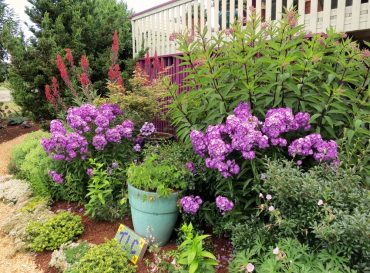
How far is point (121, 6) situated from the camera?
40.7ft

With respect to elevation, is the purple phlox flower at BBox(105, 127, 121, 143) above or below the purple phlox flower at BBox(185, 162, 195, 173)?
above

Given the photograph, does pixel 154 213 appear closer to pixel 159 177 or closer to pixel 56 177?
pixel 159 177

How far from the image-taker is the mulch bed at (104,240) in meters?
2.76

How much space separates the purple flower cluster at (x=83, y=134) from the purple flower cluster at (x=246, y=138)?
51.0 inches

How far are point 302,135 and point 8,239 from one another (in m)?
3.07

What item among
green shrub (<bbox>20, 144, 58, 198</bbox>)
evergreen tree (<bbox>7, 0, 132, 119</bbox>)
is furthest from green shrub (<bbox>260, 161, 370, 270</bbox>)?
evergreen tree (<bbox>7, 0, 132, 119</bbox>)

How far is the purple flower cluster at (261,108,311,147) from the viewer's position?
2.45 meters

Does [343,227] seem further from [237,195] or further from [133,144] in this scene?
[133,144]

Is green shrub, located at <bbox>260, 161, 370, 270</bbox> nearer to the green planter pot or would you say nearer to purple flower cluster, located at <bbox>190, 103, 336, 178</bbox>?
purple flower cluster, located at <bbox>190, 103, 336, 178</bbox>

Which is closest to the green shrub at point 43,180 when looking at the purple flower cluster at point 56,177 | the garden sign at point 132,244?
the purple flower cluster at point 56,177

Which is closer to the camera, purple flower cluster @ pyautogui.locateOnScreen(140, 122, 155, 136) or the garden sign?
the garden sign

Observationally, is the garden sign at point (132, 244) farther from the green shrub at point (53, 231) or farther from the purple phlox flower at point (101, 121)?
the purple phlox flower at point (101, 121)

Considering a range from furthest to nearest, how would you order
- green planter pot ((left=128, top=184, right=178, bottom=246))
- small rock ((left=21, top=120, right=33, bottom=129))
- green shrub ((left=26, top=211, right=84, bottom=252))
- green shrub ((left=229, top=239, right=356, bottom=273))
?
small rock ((left=21, top=120, right=33, bottom=129)) → green shrub ((left=26, top=211, right=84, bottom=252)) → green planter pot ((left=128, top=184, right=178, bottom=246)) → green shrub ((left=229, top=239, right=356, bottom=273))

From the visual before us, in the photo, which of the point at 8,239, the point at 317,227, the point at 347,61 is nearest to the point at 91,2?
the point at 8,239
